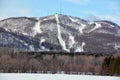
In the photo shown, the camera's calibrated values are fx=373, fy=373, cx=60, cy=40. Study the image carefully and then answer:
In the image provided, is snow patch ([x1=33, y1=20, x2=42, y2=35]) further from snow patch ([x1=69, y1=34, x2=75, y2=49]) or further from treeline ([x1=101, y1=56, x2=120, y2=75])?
treeline ([x1=101, y1=56, x2=120, y2=75])

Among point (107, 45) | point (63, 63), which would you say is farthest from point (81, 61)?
point (107, 45)

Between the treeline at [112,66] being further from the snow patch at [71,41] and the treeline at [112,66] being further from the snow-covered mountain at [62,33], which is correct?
the snow patch at [71,41]

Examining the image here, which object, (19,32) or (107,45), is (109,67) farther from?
(19,32)

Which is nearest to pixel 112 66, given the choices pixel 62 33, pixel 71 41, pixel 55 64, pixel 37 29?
pixel 55 64

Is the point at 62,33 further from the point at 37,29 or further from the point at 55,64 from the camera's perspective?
the point at 55,64

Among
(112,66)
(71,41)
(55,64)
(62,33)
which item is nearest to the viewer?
(112,66)

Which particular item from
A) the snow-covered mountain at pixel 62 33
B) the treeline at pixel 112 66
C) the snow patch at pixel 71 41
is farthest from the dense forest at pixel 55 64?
the snow patch at pixel 71 41
